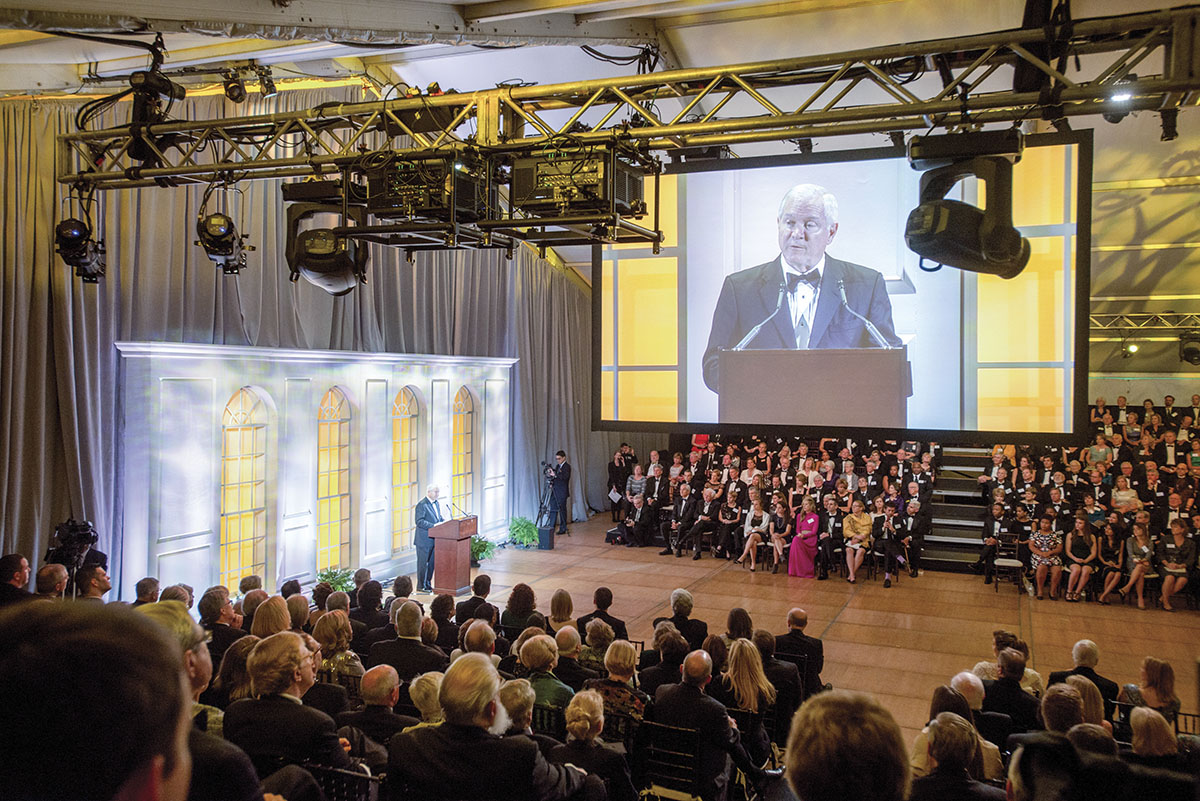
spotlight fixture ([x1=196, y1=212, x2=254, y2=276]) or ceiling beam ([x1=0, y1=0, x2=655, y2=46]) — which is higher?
ceiling beam ([x1=0, y1=0, x2=655, y2=46])

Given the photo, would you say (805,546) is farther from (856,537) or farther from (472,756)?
(472,756)

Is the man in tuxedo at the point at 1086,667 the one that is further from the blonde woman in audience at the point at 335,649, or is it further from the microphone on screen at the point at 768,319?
the blonde woman in audience at the point at 335,649

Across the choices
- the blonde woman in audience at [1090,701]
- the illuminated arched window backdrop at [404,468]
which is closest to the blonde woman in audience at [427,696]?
the blonde woman in audience at [1090,701]

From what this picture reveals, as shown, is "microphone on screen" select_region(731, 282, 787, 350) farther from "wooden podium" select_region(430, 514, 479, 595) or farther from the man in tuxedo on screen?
"wooden podium" select_region(430, 514, 479, 595)

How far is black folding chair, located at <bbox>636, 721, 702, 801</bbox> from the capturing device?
392 cm

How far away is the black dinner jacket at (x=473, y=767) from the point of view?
2.77 m

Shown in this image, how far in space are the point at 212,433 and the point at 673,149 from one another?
5.34 m

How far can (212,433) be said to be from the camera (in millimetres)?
8492

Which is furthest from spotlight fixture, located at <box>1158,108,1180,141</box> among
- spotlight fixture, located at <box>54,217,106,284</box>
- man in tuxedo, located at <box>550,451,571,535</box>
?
man in tuxedo, located at <box>550,451,571,535</box>

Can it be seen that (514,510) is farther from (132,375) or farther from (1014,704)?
(1014,704)

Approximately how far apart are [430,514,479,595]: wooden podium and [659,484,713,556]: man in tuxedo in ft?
11.9

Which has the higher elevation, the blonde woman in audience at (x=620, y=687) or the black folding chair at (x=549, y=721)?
the blonde woman in audience at (x=620, y=687)

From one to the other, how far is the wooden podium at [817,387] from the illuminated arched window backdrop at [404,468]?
5.22 metres

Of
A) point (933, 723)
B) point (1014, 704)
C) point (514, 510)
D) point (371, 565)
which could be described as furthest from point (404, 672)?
point (514, 510)
